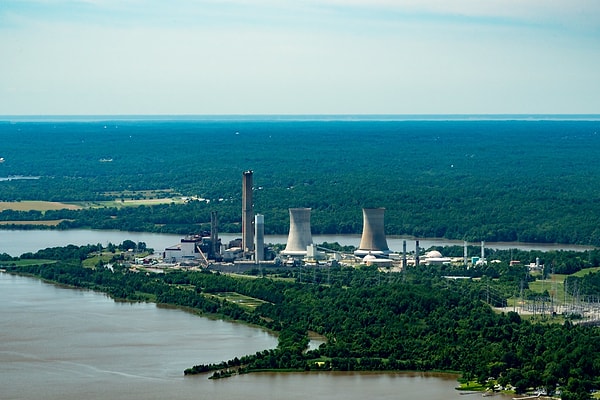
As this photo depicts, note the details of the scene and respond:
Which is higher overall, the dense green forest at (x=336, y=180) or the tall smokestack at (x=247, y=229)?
the dense green forest at (x=336, y=180)

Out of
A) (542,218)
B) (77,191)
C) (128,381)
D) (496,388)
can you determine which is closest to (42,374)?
(128,381)

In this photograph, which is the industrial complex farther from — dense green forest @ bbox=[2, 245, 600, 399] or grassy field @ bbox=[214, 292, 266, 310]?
grassy field @ bbox=[214, 292, 266, 310]

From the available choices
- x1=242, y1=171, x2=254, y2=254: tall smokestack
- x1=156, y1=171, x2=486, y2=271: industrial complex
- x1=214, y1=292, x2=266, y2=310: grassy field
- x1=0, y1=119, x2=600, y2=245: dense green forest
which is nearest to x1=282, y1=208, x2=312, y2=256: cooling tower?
x1=156, y1=171, x2=486, y2=271: industrial complex

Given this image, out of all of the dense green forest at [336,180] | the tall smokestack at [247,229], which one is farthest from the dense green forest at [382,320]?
the dense green forest at [336,180]

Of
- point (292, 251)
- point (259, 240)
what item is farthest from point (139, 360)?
point (292, 251)

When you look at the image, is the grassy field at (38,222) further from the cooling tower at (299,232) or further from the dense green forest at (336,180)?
the cooling tower at (299,232)

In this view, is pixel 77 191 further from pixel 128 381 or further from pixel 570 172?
pixel 128 381
